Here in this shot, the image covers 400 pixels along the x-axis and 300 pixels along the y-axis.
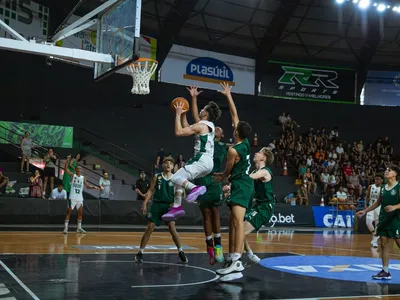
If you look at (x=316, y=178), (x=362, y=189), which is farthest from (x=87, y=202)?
(x=362, y=189)

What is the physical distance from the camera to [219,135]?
831cm

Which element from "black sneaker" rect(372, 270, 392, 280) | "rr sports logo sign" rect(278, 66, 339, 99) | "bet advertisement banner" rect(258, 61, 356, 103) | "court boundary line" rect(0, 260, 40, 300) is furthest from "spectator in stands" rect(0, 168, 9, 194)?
"rr sports logo sign" rect(278, 66, 339, 99)

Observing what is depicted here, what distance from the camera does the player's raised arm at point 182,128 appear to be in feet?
23.1

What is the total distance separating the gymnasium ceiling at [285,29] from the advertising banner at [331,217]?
11.0 m

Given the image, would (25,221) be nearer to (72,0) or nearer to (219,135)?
(72,0)

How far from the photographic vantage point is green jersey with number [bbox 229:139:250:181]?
7242 mm

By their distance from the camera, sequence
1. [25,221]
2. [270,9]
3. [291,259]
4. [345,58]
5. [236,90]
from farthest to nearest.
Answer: [345,58] < [236,90] < [270,9] < [25,221] < [291,259]

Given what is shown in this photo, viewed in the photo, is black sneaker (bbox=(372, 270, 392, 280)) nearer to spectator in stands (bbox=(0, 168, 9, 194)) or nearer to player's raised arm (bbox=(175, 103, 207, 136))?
player's raised arm (bbox=(175, 103, 207, 136))

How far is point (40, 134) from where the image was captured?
22.1m

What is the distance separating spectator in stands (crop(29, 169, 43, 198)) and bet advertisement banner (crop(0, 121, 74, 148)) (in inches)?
162

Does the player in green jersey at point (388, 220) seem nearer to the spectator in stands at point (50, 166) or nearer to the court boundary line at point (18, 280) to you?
the court boundary line at point (18, 280)

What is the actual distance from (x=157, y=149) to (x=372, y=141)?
13907 mm

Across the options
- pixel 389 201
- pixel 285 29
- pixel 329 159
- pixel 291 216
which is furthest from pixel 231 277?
pixel 285 29

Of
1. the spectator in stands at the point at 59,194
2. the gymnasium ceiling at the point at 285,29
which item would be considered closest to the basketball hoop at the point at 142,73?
the spectator in stands at the point at 59,194
